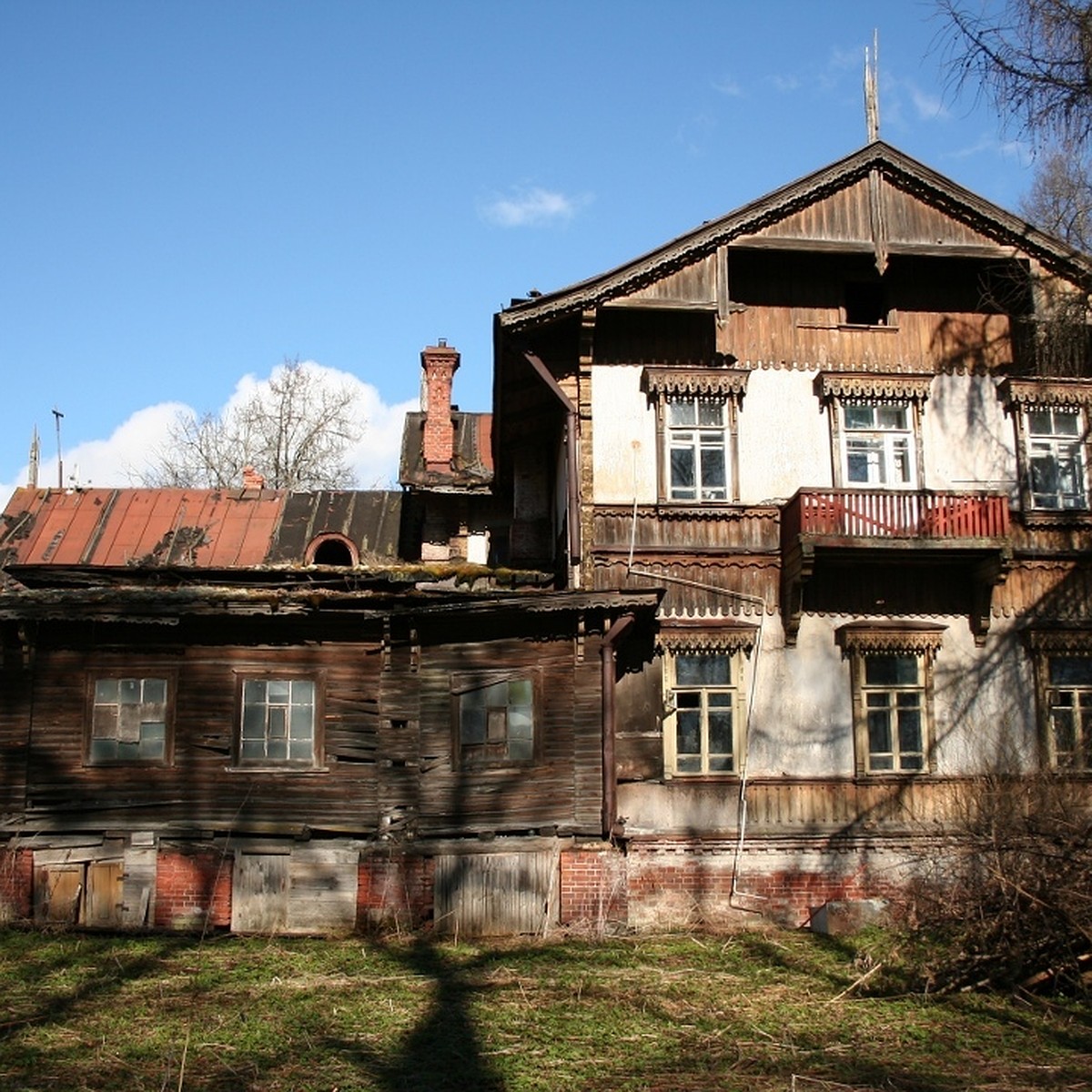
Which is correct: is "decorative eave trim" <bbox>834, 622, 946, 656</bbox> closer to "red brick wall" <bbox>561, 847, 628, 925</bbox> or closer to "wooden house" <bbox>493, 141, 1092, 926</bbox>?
"wooden house" <bbox>493, 141, 1092, 926</bbox>

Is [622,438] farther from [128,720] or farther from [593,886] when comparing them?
[128,720]

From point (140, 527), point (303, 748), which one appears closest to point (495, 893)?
point (303, 748)

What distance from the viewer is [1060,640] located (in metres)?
17.2

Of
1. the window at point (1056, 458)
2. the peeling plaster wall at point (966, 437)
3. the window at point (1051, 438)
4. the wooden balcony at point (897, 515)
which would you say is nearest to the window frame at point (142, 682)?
the wooden balcony at point (897, 515)

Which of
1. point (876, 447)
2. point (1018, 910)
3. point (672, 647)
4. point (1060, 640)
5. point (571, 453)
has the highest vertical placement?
point (876, 447)

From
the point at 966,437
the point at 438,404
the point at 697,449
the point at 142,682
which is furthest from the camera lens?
the point at 438,404

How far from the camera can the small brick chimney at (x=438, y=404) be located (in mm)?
25406

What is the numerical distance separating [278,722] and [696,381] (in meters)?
7.54

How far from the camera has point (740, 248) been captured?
17625 mm

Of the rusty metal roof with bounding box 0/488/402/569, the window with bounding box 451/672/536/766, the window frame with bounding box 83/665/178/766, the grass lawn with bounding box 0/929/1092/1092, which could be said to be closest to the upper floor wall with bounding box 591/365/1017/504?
the window with bounding box 451/672/536/766

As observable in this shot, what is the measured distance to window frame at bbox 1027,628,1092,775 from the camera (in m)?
16.8

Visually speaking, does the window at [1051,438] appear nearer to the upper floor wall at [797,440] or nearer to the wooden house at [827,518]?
the wooden house at [827,518]

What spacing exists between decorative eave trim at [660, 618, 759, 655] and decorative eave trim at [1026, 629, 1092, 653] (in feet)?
13.3

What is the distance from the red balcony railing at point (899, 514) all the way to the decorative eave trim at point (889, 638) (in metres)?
1.34
